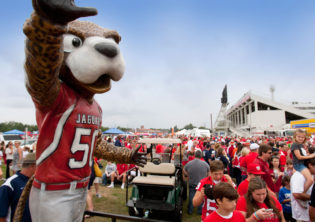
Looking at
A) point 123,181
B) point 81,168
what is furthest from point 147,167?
point 81,168

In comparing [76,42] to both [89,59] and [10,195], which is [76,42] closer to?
[89,59]

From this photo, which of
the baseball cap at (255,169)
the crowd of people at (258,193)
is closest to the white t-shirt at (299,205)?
the crowd of people at (258,193)

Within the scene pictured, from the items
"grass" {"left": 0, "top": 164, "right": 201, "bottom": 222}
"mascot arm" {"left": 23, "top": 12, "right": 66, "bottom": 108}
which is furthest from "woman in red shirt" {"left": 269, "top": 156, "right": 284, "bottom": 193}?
"mascot arm" {"left": 23, "top": 12, "right": 66, "bottom": 108}

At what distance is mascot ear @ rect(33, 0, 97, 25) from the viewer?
862 millimetres

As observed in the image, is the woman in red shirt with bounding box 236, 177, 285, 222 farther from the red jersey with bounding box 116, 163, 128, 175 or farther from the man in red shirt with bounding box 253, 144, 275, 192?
the red jersey with bounding box 116, 163, 128, 175

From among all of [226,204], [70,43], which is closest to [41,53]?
[70,43]

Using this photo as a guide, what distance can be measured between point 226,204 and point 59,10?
6.62 ft

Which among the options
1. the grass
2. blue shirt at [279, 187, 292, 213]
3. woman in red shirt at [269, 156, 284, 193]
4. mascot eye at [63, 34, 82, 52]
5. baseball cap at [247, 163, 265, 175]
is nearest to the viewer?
mascot eye at [63, 34, 82, 52]

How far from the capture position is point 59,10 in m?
0.88

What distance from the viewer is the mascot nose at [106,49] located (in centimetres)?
128

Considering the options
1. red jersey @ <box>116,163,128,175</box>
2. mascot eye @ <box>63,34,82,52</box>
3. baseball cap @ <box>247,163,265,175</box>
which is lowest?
red jersey @ <box>116,163,128,175</box>

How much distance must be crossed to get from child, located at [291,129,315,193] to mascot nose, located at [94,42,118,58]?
140 inches

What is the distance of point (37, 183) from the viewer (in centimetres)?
131

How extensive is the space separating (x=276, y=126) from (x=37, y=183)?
3876 cm
